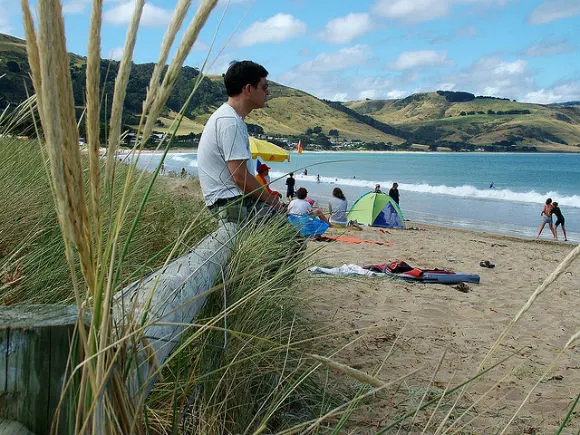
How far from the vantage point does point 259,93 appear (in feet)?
12.6

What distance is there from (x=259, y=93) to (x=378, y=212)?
12.5 metres

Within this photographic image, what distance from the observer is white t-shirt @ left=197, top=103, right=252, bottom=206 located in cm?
354

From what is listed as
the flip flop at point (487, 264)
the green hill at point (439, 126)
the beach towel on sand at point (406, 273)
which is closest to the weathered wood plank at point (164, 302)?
the beach towel on sand at point (406, 273)

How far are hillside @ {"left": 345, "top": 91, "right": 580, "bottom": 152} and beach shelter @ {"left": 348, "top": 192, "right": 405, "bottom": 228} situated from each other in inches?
4657

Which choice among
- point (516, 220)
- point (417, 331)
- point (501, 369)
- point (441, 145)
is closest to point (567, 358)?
point (501, 369)

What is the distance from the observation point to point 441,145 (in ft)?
434

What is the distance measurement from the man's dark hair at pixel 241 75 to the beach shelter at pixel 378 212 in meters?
12.2

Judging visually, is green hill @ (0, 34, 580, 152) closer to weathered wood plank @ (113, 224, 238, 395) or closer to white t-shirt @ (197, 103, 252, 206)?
white t-shirt @ (197, 103, 252, 206)

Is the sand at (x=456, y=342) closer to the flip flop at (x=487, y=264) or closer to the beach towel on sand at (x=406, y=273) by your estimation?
the beach towel on sand at (x=406, y=273)

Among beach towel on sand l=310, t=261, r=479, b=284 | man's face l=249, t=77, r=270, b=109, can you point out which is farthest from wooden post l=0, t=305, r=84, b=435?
beach towel on sand l=310, t=261, r=479, b=284

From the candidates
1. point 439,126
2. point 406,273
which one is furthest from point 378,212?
point 439,126

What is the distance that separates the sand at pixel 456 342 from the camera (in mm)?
2766

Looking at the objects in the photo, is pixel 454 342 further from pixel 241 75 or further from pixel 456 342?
pixel 241 75

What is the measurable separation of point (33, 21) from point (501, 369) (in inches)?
148
